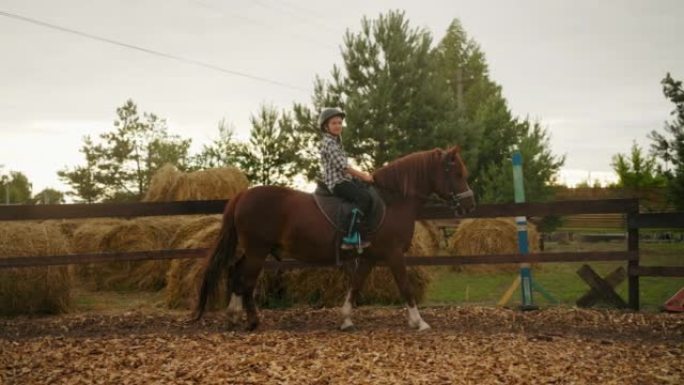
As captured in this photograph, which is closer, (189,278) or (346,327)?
(346,327)

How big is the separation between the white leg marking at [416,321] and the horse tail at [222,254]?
2229mm

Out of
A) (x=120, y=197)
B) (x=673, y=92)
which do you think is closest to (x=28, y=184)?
Result: (x=120, y=197)

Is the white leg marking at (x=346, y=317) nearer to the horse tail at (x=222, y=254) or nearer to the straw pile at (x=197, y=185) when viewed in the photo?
the horse tail at (x=222, y=254)

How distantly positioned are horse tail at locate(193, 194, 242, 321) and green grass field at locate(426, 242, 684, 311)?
11.4 ft

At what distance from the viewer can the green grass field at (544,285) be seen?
331 inches

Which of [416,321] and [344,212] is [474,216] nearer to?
[416,321]

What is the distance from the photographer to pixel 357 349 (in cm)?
514

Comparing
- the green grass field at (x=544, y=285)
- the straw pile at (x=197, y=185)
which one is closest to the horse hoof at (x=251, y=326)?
the green grass field at (x=544, y=285)

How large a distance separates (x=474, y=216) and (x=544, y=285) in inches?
165

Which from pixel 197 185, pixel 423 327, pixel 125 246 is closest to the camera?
pixel 423 327

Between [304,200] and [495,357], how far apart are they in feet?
9.09

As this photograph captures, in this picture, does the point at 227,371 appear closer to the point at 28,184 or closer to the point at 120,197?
the point at 120,197

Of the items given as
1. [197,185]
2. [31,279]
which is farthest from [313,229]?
[197,185]

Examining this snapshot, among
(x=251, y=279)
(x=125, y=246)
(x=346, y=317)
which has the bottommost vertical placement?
(x=346, y=317)
